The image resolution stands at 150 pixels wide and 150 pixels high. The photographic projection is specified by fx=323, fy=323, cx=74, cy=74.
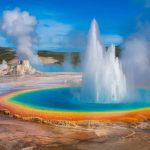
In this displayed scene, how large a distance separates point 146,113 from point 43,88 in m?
14.2

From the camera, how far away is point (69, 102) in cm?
2248

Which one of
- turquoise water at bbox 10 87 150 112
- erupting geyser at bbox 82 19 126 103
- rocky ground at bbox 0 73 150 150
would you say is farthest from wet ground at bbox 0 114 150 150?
erupting geyser at bbox 82 19 126 103

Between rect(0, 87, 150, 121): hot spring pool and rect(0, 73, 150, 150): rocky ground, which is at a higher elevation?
rect(0, 87, 150, 121): hot spring pool

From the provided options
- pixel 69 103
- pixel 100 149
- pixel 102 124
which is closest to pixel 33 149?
pixel 100 149

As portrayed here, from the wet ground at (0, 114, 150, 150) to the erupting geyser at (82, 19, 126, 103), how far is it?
25.1ft

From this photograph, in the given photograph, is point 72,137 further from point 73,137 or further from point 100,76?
point 100,76

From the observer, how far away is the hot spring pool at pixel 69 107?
58.1ft

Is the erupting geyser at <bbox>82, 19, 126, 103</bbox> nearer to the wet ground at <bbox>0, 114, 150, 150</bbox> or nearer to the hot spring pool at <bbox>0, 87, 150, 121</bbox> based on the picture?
the hot spring pool at <bbox>0, 87, 150, 121</bbox>

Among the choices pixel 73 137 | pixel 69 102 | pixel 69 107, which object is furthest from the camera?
pixel 69 102

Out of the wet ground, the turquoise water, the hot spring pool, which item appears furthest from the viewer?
the turquoise water

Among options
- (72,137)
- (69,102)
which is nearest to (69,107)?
(69,102)

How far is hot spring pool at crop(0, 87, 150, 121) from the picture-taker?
58.1 feet

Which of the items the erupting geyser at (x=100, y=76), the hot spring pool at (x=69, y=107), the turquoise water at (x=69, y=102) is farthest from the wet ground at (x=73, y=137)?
the erupting geyser at (x=100, y=76)

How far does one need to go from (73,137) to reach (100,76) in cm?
1089
